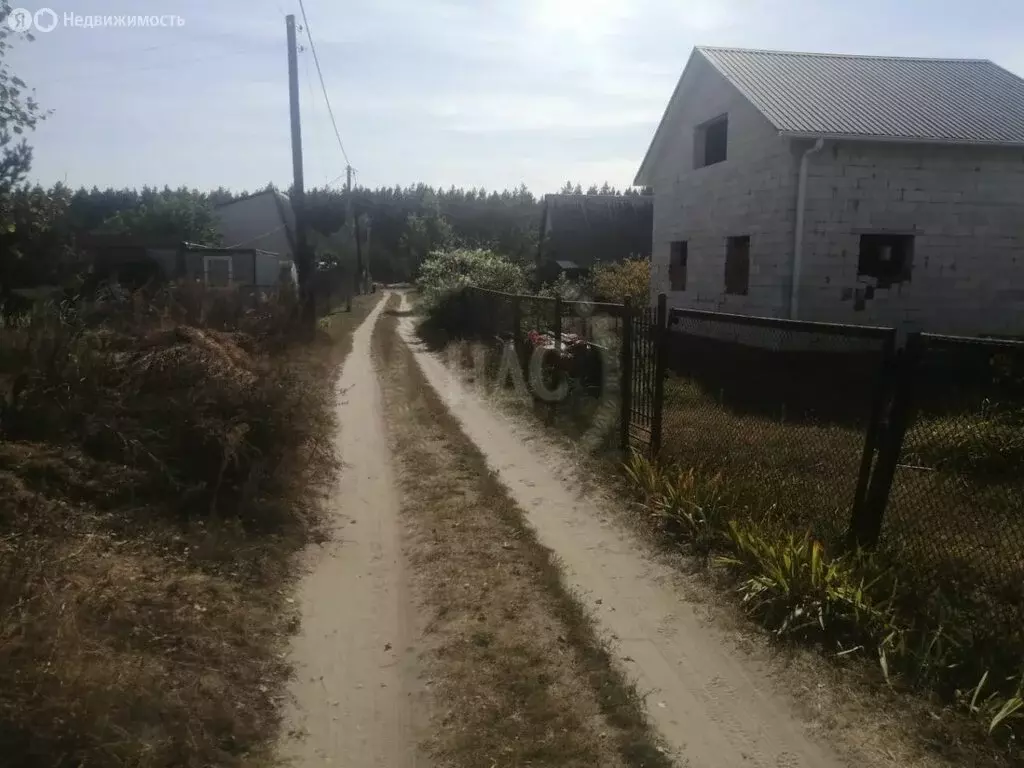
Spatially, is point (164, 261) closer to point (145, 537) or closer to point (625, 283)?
point (625, 283)

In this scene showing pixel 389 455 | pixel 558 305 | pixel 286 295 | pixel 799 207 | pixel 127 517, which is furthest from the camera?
pixel 286 295

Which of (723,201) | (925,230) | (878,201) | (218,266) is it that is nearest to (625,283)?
(723,201)

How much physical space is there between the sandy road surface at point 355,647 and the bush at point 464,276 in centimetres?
1636

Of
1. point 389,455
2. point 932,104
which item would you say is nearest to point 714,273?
point 932,104

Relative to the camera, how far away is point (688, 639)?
407 centimetres

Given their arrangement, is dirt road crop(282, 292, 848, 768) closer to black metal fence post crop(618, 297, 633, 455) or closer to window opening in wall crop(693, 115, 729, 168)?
black metal fence post crop(618, 297, 633, 455)

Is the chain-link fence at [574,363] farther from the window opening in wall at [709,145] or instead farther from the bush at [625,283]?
the bush at [625,283]

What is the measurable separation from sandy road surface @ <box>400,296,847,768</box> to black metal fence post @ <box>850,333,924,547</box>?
1.23 m

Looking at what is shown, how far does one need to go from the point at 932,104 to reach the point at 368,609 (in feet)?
47.6

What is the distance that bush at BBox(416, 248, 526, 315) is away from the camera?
23.0m

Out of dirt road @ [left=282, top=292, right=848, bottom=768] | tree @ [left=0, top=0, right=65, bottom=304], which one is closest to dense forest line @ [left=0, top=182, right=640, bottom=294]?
tree @ [left=0, top=0, right=65, bottom=304]

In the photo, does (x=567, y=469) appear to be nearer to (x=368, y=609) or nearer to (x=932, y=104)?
(x=368, y=609)

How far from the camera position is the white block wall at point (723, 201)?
13.2 meters

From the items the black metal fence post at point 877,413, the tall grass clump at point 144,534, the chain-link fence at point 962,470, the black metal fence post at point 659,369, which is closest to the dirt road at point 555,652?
the tall grass clump at point 144,534
